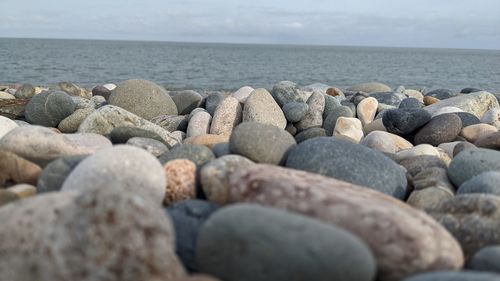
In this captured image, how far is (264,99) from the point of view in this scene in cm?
740

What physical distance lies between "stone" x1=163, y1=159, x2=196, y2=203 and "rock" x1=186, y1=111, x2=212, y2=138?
3579 mm

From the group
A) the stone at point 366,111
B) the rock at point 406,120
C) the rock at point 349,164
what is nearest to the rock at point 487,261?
the rock at point 349,164

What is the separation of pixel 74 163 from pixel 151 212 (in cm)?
167

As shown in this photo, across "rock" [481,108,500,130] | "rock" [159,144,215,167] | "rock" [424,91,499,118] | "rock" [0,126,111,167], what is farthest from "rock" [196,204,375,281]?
"rock" [424,91,499,118]

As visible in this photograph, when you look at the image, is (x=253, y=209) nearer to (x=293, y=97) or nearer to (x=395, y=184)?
(x=395, y=184)

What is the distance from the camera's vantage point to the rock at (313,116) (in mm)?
7684

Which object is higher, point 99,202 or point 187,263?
point 99,202

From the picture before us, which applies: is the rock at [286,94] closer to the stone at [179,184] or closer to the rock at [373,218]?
the stone at [179,184]

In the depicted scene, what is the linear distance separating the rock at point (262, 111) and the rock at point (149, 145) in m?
2.25

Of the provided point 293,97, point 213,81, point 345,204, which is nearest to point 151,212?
point 345,204

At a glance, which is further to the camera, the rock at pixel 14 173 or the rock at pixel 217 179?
the rock at pixel 14 173

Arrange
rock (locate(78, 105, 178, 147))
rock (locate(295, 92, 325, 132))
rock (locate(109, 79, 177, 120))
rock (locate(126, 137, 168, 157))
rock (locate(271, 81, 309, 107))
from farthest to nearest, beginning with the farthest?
rock (locate(109, 79, 177, 120)) < rock (locate(271, 81, 309, 107)) < rock (locate(295, 92, 325, 132)) < rock (locate(78, 105, 178, 147)) < rock (locate(126, 137, 168, 157))

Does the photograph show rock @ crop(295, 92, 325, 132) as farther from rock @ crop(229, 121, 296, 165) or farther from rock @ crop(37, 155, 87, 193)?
rock @ crop(37, 155, 87, 193)

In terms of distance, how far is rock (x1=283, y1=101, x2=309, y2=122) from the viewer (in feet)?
24.5
